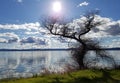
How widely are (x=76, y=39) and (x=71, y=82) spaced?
12.0 metres

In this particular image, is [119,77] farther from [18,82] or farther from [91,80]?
[18,82]

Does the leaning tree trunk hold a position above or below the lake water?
above

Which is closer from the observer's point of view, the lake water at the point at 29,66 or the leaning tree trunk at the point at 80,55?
the leaning tree trunk at the point at 80,55

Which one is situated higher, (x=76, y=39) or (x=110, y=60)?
(x=76, y=39)

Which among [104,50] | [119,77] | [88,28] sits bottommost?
[119,77]

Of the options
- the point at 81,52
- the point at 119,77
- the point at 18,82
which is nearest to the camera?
the point at 18,82

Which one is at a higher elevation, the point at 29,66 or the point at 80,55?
the point at 80,55

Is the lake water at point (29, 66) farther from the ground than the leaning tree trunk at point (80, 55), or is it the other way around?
the leaning tree trunk at point (80, 55)

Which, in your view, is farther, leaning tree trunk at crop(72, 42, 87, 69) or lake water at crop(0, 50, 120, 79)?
lake water at crop(0, 50, 120, 79)

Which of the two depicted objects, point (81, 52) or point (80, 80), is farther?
point (81, 52)

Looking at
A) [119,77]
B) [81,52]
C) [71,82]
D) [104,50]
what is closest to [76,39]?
[81,52]

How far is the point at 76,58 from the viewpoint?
26.6 metres

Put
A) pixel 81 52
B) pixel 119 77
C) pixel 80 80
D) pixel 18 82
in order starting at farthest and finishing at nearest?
pixel 81 52 → pixel 119 77 → pixel 80 80 → pixel 18 82

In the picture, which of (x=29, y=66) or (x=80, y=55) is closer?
(x=80, y=55)
